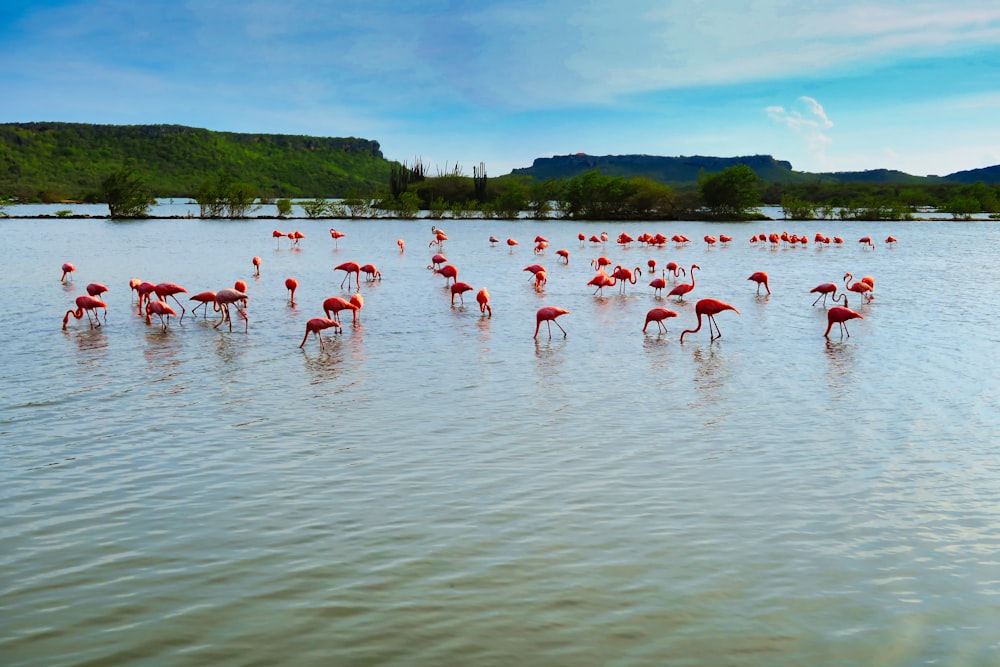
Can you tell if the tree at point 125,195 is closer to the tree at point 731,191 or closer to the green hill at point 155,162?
the tree at point 731,191

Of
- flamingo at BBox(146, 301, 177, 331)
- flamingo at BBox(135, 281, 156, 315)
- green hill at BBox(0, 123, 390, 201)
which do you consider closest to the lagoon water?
flamingo at BBox(146, 301, 177, 331)

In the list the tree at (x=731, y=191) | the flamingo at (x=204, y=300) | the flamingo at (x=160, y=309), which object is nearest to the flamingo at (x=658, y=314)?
the flamingo at (x=204, y=300)

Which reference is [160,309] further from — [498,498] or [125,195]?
[125,195]

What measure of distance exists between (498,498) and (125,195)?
7082 centimetres

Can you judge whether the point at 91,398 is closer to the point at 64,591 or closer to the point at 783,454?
the point at 64,591

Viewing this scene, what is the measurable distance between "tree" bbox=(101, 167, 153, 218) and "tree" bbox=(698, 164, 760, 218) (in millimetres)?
50678

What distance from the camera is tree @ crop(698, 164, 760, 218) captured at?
70.8 meters

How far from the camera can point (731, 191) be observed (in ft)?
235

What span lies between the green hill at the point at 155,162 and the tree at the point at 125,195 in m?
A: 63.8

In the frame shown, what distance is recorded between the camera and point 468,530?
19.3 ft

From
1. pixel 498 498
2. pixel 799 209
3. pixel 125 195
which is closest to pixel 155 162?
pixel 125 195

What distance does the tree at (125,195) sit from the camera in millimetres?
67375

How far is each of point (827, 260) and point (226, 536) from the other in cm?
3257

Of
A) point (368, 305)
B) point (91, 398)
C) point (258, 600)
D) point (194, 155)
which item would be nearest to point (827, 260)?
point (368, 305)
